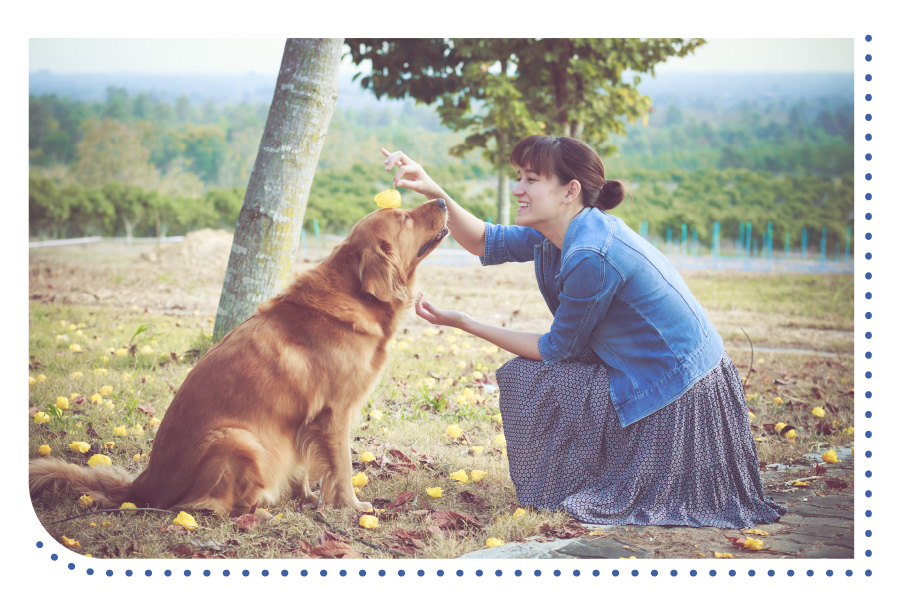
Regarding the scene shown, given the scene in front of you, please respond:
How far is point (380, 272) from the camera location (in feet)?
10.2

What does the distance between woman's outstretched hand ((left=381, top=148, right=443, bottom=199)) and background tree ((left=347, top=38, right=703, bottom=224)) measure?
43.9 inches

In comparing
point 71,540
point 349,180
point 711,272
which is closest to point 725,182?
point 711,272

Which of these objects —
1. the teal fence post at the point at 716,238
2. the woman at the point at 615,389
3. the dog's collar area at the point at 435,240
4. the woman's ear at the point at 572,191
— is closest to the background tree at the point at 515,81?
the dog's collar area at the point at 435,240

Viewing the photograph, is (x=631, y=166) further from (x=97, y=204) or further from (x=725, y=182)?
(x=97, y=204)

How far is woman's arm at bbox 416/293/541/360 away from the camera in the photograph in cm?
319

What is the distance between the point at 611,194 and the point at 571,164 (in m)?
0.26

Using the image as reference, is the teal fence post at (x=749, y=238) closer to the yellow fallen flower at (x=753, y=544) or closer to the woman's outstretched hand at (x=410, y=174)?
the woman's outstretched hand at (x=410, y=174)

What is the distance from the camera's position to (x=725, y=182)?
71.6 ft

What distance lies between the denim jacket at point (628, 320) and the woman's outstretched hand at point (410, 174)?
880 mm

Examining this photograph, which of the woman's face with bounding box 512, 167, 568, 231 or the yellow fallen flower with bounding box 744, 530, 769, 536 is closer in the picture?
the yellow fallen flower with bounding box 744, 530, 769, 536

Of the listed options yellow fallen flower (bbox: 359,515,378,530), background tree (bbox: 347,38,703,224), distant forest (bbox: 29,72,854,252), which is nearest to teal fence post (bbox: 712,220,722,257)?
distant forest (bbox: 29,72,854,252)

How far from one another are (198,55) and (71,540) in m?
2.72

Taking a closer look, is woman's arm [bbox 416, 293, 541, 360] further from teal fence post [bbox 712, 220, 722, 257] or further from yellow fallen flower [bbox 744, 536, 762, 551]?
teal fence post [bbox 712, 220, 722, 257]
